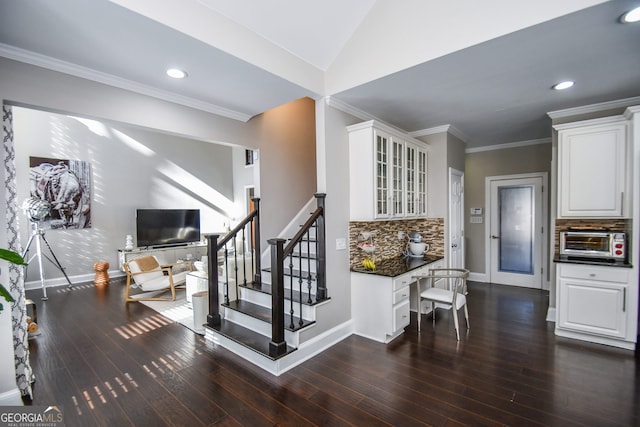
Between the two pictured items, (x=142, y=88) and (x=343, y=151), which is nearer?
(x=142, y=88)

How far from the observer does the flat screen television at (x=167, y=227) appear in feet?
23.0

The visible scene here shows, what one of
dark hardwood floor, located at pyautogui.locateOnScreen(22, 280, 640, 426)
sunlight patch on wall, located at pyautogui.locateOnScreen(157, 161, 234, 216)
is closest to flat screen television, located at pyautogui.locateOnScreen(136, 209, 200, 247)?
sunlight patch on wall, located at pyautogui.locateOnScreen(157, 161, 234, 216)

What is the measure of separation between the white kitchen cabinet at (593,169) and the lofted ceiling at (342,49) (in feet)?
1.40

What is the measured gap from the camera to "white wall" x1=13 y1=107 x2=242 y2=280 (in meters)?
5.90

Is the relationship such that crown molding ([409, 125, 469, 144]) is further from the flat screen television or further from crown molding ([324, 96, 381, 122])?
the flat screen television

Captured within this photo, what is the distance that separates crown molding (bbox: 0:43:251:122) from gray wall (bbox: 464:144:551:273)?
5078 millimetres

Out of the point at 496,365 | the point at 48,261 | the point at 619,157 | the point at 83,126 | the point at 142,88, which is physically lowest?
the point at 496,365

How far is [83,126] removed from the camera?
21.1 ft

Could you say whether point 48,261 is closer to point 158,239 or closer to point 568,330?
point 158,239

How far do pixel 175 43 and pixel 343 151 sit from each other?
2005 millimetres

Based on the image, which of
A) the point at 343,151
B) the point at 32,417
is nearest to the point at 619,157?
the point at 343,151

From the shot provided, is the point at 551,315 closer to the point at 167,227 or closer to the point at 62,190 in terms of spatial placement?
the point at 167,227

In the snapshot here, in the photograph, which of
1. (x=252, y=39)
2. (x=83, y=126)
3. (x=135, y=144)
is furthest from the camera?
(x=135, y=144)

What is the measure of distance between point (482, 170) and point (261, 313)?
5291 millimetres
